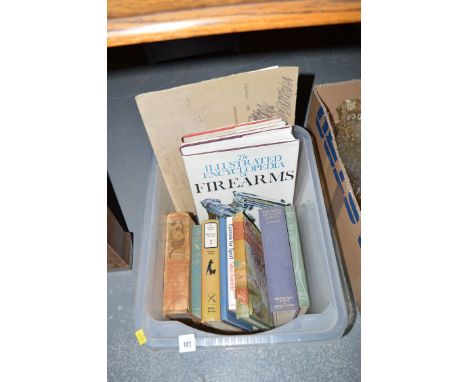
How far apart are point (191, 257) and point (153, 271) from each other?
0.10 m

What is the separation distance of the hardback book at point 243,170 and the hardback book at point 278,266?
2.2 inches

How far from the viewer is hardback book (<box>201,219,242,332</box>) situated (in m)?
0.74

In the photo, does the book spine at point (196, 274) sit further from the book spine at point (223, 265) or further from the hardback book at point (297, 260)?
the hardback book at point (297, 260)

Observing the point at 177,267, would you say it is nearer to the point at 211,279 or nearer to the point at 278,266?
the point at 211,279

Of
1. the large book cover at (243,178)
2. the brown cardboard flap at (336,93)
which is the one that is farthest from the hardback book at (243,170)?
the brown cardboard flap at (336,93)

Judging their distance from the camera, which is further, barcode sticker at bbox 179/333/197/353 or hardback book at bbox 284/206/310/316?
hardback book at bbox 284/206/310/316

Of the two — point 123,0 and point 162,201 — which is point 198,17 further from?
point 162,201

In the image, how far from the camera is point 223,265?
775mm

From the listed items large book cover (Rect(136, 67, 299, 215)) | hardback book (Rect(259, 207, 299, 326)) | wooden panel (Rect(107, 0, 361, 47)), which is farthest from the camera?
hardback book (Rect(259, 207, 299, 326))

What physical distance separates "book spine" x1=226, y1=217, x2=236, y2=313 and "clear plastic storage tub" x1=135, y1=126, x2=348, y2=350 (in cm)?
9

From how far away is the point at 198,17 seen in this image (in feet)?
1.13

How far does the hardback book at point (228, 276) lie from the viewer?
0.73m

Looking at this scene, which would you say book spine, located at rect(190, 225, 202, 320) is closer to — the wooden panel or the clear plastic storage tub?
the clear plastic storage tub

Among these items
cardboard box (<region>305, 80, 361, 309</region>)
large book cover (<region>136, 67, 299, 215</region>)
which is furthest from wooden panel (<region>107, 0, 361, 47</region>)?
cardboard box (<region>305, 80, 361, 309</region>)
